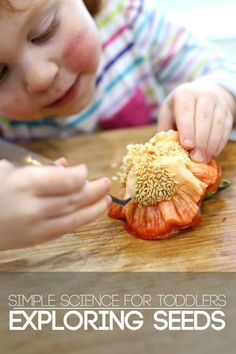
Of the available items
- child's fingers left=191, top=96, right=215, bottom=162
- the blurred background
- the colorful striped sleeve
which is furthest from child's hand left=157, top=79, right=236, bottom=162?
the blurred background

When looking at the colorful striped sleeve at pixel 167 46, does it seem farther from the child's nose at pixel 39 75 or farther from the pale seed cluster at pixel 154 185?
the pale seed cluster at pixel 154 185

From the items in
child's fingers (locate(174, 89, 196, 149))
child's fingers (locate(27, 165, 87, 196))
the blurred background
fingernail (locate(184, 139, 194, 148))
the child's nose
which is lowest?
the blurred background

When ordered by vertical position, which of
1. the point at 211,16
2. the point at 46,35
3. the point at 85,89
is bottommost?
the point at 211,16

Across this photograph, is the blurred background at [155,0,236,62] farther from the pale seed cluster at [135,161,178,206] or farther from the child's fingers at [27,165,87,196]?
the child's fingers at [27,165,87,196]

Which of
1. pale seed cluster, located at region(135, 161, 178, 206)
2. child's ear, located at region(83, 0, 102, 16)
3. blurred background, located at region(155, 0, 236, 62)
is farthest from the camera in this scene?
blurred background, located at region(155, 0, 236, 62)

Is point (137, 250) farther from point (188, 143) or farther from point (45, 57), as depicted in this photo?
point (45, 57)

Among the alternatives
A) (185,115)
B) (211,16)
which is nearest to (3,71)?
(185,115)

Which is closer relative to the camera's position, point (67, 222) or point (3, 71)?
point (67, 222)

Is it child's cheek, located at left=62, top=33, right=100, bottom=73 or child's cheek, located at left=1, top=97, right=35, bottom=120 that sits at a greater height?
child's cheek, located at left=62, top=33, right=100, bottom=73
